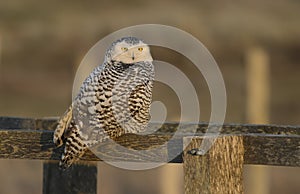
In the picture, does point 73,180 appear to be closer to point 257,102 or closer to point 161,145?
point 161,145

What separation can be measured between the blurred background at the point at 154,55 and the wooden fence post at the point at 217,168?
7235 mm

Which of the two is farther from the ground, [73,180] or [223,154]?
[223,154]

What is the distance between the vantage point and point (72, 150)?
5.07 metres

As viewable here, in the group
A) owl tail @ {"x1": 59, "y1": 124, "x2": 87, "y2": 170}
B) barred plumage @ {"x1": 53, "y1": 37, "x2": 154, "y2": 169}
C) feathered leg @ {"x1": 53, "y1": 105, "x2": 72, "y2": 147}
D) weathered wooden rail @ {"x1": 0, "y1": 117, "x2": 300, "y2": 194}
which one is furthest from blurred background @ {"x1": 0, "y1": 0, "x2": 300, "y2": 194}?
weathered wooden rail @ {"x1": 0, "y1": 117, "x2": 300, "y2": 194}

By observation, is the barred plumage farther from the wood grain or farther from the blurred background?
the blurred background

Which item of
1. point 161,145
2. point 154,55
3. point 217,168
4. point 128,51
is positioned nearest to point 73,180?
point 128,51

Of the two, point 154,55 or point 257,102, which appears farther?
point 154,55

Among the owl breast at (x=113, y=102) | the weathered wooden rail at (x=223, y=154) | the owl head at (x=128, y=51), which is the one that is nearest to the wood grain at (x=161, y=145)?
the weathered wooden rail at (x=223, y=154)

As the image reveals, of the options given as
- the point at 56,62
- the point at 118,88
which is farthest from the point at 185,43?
the point at 118,88

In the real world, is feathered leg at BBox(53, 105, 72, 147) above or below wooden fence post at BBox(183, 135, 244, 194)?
above

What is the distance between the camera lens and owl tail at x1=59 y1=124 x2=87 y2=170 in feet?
16.6

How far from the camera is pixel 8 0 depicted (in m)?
19.2

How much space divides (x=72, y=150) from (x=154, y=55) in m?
12.5

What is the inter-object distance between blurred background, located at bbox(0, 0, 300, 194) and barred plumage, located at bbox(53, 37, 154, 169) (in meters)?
6.06
